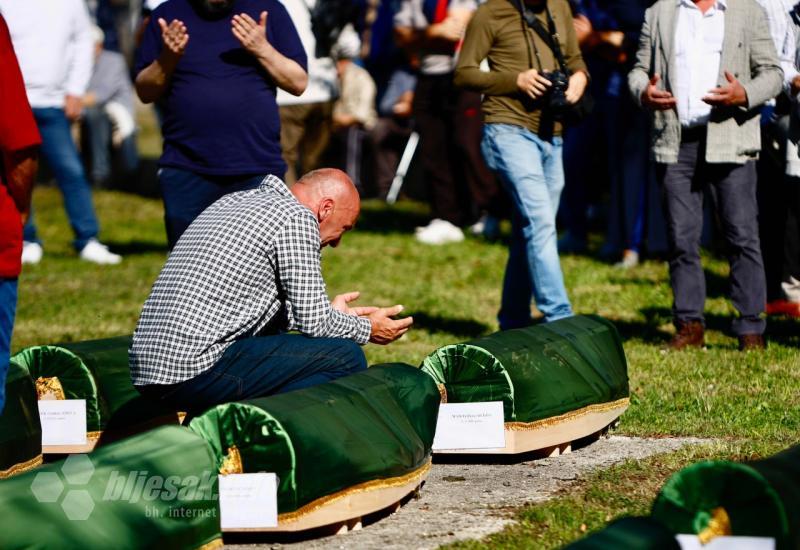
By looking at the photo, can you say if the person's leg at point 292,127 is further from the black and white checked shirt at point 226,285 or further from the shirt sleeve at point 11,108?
the shirt sleeve at point 11,108

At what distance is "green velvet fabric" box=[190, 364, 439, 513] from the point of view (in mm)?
4312

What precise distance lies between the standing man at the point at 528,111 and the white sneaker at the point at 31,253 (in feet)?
17.1

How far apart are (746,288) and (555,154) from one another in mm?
1240

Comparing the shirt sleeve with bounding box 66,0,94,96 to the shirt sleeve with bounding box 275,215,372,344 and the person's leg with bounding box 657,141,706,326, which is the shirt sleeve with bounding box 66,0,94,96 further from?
the shirt sleeve with bounding box 275,215,372,344

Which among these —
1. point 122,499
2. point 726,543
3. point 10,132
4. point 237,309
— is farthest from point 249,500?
point 726,543

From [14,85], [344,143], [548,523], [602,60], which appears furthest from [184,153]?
[344,143]

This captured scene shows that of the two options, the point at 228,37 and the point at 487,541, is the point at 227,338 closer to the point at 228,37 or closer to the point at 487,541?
the point at 487,541

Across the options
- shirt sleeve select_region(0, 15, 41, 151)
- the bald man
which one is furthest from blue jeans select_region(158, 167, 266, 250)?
shirt sleeve select_region(0, 15, 41, 151)

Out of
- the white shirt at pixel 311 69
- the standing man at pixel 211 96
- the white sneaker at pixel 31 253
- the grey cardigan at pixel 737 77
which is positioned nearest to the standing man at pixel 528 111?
the grey cardigan at pixel 737 77

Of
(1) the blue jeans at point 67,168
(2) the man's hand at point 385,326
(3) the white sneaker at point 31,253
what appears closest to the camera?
(2) the man's hand at point 385,326

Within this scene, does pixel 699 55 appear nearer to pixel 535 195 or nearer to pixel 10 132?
pixel 535 195

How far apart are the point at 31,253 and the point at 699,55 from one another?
632 centimetres

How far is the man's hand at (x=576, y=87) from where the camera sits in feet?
24.0

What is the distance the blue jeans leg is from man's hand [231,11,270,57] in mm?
4618
